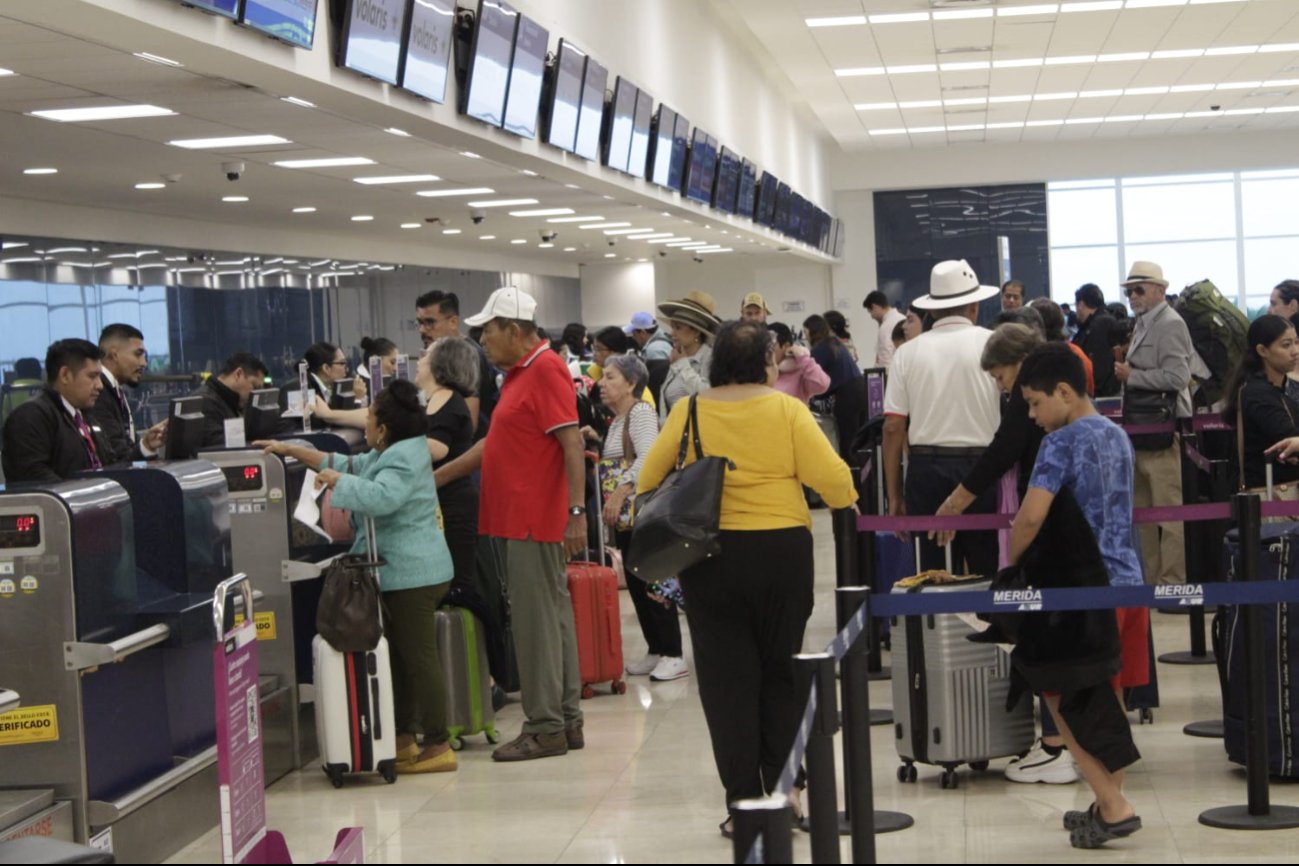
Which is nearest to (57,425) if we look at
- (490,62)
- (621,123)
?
(490,62)

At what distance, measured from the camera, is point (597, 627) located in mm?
6898

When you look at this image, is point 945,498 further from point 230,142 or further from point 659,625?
point 230,142

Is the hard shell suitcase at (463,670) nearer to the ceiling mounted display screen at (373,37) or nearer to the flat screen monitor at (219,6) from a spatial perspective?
the flat screen monitor at (219,6)

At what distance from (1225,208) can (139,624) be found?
86.6ft

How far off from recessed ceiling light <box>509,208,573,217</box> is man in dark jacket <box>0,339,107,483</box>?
8618 millimetres

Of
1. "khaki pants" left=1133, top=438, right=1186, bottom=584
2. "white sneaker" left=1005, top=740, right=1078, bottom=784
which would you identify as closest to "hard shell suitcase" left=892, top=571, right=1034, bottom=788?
"white sneaker" left=1005, top=740, right=1078, bottom=784

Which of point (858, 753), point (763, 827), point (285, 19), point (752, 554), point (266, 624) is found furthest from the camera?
point (285, 19)

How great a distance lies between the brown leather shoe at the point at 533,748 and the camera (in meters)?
5.82

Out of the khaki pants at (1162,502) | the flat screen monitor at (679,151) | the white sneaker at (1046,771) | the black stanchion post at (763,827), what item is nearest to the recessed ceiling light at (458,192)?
the flat screen monitor at (679,151)

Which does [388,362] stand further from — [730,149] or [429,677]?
[730,149]

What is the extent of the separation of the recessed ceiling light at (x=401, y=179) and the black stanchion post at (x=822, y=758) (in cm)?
884

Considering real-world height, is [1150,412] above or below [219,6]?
below

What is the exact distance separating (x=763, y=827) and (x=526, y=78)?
7.83 metres

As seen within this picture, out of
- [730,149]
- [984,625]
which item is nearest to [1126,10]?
[730,149]
